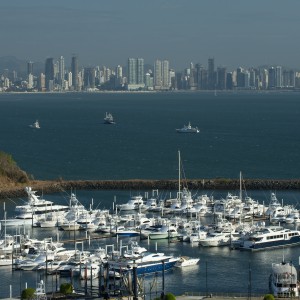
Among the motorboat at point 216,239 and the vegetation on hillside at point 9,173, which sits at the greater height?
the vegetation on hillside at point 9,173

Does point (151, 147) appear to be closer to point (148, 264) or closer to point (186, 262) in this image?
point (186, 262)

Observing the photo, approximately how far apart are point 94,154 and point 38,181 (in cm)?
1512

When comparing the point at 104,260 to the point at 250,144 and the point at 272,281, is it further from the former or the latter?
the point at 250,144

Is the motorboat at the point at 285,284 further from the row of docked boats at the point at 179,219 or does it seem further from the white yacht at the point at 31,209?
the white yacht at the point at 31,209

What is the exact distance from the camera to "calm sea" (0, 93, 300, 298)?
83.0 feet

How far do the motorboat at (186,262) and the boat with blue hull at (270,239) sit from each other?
268cm

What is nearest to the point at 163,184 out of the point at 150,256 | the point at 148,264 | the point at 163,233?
the point at 163,233

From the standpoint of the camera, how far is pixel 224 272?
25516mm

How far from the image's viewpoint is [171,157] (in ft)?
183

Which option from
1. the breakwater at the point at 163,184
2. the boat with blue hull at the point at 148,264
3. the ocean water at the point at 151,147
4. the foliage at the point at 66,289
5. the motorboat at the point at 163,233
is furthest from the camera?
the ocean water at the point at 151,147

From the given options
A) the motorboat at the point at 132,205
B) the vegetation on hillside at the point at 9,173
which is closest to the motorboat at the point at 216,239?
the motorboat at the point at 132,205

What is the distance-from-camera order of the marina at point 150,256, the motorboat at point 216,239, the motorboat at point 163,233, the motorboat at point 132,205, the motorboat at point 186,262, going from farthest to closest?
the motorboat at point 132,205 → the motorboat at point 163,233 → the motorboat at point 216,239 → the motorboat at point 186,262 → the marina at point 150,256

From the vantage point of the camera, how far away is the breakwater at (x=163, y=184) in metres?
41.7

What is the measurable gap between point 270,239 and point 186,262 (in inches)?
158
